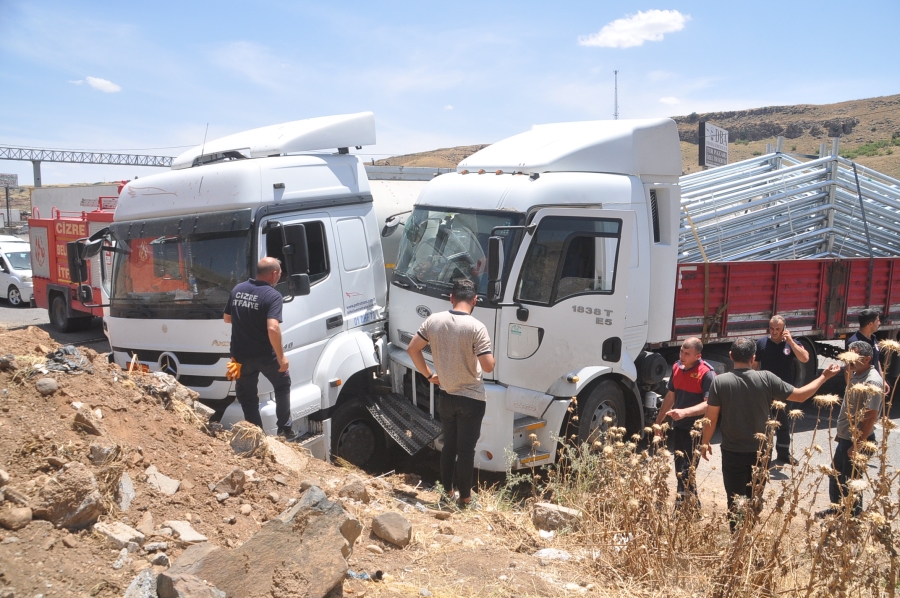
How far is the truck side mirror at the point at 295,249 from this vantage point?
19.2 ft

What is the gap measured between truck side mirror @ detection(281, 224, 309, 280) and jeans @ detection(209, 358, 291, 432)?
0.80 meters

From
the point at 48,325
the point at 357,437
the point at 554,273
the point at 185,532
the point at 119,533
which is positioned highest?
the point at 554,273

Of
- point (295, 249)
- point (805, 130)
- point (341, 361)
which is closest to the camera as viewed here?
point (295, 249)

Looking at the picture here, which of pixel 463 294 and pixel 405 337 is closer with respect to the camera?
pixel 463 294

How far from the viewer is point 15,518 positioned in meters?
3.26

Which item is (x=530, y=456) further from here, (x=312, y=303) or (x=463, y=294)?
(x=312, y=303)

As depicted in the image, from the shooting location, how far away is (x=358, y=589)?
3.58m

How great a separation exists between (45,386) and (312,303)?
7.22 ft

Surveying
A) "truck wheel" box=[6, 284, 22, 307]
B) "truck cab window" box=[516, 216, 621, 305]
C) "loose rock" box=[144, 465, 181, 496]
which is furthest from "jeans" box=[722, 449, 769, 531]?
"truck wheel" box=[6, 284, 22, 307]

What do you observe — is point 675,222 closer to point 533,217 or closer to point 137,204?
point 533,217

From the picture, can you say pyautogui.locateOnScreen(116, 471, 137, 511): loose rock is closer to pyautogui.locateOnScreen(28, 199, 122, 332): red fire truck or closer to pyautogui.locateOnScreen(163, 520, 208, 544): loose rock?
pyautogui.locateOnScreen(163, 520, 208, 544): loose rock

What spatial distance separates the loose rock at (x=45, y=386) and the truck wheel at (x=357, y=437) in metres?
2.35

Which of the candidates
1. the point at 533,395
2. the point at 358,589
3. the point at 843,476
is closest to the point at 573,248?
the point at 533,395

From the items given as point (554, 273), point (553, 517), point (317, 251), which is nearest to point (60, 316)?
point (317, 251)
